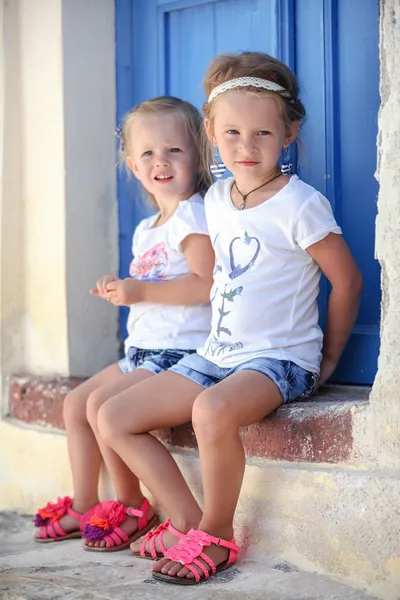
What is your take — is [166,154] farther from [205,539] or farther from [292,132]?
[205,539]

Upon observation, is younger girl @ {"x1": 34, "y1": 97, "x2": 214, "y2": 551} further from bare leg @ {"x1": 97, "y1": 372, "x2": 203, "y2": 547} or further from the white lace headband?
the white lace headband

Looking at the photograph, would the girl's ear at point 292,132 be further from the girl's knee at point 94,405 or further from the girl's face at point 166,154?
the girl's knee at point 94,405

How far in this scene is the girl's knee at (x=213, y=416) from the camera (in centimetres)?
251

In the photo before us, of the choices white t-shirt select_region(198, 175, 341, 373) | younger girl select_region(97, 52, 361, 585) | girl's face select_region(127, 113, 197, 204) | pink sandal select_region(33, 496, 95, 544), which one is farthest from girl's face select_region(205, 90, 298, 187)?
pink sandal select_region(33, 496, 95, 544)

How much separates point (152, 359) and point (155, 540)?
63 cm

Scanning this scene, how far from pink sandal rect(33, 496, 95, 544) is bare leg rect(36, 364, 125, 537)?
2 centimetres

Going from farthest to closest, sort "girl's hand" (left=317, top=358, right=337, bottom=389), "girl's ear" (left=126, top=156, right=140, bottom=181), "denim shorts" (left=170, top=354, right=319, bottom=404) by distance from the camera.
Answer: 1. "girl's ear" (left=126, top=156, right=140, bottom=181)
2. "girl's hand" (left=317, top=358, right=337, bottom=389)
3. "denim shorts" (left=170, top=354, right=319, bottom=404)

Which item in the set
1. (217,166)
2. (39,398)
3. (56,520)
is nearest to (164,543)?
(56,520)

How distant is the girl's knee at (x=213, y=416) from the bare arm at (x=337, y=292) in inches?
18.5

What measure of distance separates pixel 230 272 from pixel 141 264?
1.71ft

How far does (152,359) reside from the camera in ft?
10.2

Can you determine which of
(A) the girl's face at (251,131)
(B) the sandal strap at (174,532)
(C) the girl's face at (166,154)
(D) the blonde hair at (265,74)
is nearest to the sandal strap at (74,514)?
(B) the sandal strap at (174,532)

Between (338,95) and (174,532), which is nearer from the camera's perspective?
(174,532)

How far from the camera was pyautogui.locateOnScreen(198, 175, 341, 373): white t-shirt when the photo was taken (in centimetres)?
272
